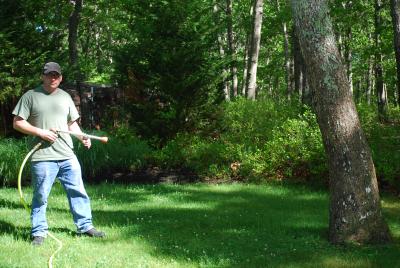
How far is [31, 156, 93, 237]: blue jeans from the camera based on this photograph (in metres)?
5.98

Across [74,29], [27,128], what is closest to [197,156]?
[27,128]

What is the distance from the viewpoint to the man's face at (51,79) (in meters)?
6.03

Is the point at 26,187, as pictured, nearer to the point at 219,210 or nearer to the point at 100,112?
the point at 219,210

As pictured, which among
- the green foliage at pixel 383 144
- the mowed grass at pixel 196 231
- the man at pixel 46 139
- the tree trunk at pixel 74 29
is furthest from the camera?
the tree trunk at pixel 74 29

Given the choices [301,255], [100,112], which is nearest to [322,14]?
[301,255]

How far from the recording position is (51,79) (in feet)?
19.9

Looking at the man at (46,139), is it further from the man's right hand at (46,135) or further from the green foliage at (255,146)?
the green foliage at (255,146)

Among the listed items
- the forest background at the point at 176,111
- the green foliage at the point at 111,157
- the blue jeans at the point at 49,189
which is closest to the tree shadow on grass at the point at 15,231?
the blue jeans at the point at 49,189

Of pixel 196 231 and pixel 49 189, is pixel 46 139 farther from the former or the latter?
pixel 196 231

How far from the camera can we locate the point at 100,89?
21.7 m

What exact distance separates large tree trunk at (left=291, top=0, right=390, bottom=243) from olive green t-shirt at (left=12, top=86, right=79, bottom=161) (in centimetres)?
312

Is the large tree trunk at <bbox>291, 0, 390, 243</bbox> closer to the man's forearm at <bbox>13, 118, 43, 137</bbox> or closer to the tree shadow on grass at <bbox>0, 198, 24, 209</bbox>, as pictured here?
the man's forearm at <bbox>13, 118, 43, 137</bbox>

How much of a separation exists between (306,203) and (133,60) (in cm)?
676

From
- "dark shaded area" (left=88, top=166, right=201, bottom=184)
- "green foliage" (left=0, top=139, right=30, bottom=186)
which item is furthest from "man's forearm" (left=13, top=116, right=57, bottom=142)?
"dark shaded area" (left=88, top=166, right=201, bottom=184)
